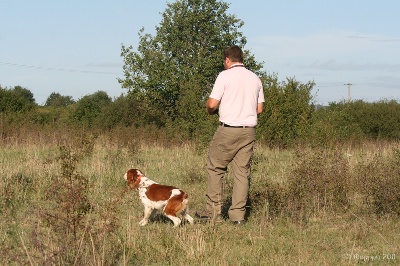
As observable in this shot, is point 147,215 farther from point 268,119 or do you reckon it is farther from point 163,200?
point 268,119

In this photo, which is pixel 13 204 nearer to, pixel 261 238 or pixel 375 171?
pixel 261 238

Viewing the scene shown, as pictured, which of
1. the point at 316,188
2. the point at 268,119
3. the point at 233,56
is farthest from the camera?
Result: the point at 268,119

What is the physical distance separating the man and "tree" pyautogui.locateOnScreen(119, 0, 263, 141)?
32.2 m

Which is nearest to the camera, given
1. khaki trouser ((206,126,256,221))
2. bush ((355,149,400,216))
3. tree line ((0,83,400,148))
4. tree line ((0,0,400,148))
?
khaki trouser ((206,126,256,221))

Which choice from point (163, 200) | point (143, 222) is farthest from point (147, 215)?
point (163, 200)

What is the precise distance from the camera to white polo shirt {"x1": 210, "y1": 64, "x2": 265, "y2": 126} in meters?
7.55

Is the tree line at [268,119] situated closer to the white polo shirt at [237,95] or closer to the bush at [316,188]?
the bush at [316,188]

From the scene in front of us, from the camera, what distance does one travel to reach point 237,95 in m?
7.54

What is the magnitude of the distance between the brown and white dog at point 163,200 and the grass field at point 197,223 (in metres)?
0.22

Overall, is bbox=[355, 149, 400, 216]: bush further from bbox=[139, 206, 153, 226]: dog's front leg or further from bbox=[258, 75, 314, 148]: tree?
bbox=[258, 75, 314, 148]: tree

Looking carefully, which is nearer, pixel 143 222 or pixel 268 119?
pixel 143 222

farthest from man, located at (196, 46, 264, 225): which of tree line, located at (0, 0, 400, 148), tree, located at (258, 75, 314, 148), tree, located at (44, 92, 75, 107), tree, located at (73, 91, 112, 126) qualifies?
tree, located at (44, 92, 75, 107)

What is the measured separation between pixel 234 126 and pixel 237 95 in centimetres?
41

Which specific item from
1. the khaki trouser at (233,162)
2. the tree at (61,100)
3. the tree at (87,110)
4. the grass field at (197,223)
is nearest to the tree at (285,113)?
the grass field at (197,223)
